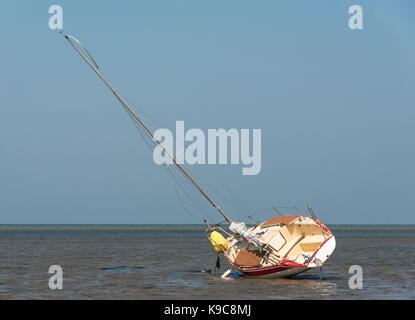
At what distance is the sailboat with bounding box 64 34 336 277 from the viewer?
124 feet

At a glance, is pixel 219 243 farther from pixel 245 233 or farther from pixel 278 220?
pixel 278 220

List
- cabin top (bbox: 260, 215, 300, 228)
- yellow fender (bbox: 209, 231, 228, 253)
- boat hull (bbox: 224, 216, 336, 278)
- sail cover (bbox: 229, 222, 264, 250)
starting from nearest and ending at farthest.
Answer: boat hull (bbox: 224, 216, 336, 278) < sail cover (bbox: 229, 222, 264, 250) < cabin top (bbox: 260, 215, 300, 228) < yellow fender (bbox: 209, 231, 228, 253)

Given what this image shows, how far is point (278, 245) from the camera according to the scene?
38.8 metres

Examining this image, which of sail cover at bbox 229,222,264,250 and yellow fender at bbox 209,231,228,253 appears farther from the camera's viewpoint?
yellow fender at bbox 209,231,228,253

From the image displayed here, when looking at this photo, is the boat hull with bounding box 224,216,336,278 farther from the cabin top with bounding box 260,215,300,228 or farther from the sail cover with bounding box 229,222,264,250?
the sail cover with bounding box 229,222,264,250

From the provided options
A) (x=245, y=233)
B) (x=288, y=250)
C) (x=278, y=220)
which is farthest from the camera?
(x=278, y=220)

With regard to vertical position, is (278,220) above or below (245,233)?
above

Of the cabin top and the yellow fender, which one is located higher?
the cabin top

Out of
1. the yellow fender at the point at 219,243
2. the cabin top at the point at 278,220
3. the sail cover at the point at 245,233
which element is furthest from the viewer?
the yellow fender at the point at 219,243

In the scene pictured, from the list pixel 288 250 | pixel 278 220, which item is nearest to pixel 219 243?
pixel 278 220

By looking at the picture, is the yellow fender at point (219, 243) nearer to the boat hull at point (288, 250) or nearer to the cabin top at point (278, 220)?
the boat hull at point (288, 250)

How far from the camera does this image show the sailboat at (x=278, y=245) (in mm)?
37781

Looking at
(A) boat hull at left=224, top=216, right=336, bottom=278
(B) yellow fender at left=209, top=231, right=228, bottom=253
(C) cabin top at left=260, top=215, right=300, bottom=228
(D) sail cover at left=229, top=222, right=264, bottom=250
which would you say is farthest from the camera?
(B) yellow fender at left=209, top=231, right=228, bottom=253
